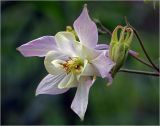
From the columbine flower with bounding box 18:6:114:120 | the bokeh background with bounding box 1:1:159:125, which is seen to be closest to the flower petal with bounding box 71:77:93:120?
the columbine flower with bounding box 18:6:114:120

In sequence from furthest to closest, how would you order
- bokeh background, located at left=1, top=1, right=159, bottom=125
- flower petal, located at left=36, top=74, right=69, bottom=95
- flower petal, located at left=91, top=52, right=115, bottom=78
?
bokeh background, located at left=1, top=1, right=159, bottom=125, flower petal, located at left=36, top=74, right=69, bottom=95, flower petal, located at left=91, top=52, right=115, bottom=78

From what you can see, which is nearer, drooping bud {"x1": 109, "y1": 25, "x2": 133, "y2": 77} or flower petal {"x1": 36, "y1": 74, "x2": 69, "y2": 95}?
drooping bud {"x1": 109, "y1": 25, "x2": 133, "y2": 77}

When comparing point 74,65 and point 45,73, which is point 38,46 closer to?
point 74,65

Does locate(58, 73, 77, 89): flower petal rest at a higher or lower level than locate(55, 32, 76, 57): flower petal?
lower

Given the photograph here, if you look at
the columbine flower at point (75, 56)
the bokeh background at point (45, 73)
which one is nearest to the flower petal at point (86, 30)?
the columbine flower at point (75, 56)

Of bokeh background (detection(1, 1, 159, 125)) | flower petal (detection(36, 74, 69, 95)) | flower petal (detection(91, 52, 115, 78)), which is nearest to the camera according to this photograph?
flower petal (detection(91, 52, 115, 78))

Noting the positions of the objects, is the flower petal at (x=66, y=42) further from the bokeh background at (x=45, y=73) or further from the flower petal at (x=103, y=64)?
the bokeh background at (x=45, y=73)

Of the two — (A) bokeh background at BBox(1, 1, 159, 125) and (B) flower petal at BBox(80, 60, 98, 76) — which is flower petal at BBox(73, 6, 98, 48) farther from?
(A) bokeh background at BBox(1, 1, 159, 125)

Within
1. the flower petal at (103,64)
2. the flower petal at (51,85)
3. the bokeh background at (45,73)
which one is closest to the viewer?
the flower petal at (103,64)
